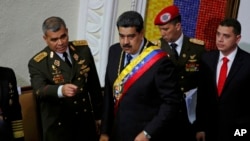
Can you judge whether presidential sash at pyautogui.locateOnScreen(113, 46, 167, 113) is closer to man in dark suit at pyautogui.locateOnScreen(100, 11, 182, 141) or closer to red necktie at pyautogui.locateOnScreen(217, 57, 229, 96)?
man in dark suit at pyautogui.locateOnScreen(100, 11, 182, 141)

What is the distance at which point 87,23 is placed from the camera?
12.4 feet

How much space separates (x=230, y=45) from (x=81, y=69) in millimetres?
981

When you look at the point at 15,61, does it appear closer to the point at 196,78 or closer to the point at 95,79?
the point at 95,79

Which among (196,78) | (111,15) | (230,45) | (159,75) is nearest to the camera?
(159,75)

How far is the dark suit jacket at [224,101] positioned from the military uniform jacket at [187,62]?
0.06m

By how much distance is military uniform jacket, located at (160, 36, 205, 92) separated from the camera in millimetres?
2943

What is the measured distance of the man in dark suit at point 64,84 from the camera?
8.27ft

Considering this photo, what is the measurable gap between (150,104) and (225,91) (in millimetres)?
747

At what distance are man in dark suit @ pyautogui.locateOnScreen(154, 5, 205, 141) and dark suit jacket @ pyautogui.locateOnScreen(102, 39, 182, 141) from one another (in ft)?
1.96

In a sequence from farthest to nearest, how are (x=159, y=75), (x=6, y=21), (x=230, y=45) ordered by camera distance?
1. (x=6, y=21)
2. (x=230, y=45)
3. (x=159, y=75)

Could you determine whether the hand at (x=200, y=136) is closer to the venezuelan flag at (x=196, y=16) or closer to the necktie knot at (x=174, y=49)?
the necktie knot at (x=174, y=49)

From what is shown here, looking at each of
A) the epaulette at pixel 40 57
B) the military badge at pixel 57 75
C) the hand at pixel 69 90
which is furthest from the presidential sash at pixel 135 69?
the epaulette at pixel 40 57

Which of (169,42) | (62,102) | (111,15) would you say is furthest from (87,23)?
(62,102)

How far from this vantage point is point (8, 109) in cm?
238
